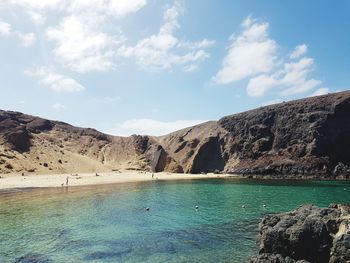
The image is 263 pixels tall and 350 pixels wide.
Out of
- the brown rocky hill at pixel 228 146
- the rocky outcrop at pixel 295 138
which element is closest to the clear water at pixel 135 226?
the rocky outcrop at pixel 295 138

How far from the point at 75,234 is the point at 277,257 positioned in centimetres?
2204

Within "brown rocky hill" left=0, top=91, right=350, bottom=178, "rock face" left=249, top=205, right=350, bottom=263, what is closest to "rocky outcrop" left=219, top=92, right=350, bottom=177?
"brown rocky hill" left=0, top=91, right=350, bottom=178

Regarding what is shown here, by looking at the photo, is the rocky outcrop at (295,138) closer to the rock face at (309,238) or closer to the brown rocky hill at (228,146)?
the brown rocky hill at (228,146)

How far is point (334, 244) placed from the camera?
19828 mm

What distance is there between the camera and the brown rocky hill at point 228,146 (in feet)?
376

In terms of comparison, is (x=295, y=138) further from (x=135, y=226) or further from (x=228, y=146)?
(x=135, y=226)

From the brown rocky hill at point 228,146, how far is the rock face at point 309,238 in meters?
91.5

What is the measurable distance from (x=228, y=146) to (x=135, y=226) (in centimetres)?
10183

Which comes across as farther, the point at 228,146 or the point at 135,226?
the point at 228,146

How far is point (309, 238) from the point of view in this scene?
68.6 ft

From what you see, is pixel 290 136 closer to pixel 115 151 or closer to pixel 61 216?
pixel 115 151

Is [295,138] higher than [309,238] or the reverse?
higher

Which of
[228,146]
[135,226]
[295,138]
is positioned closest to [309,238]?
[135,226]

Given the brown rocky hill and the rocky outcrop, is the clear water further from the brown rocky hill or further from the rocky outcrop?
the brown rocky hill
